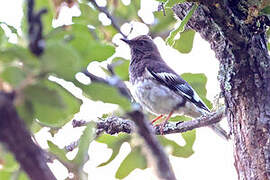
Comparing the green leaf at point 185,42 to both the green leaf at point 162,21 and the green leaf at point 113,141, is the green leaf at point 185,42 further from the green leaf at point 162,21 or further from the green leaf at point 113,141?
the green leaf at point 113,141

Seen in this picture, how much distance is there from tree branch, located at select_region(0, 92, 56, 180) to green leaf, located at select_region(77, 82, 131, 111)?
226mm

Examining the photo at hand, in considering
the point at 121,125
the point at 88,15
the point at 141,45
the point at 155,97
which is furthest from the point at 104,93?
the point at 141,45

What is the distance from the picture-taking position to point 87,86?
3.20 feet

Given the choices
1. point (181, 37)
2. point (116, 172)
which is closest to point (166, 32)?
point (181, 37)

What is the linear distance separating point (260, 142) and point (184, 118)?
167cm

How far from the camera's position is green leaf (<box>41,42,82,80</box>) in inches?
31.6

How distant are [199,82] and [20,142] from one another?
3.54 m

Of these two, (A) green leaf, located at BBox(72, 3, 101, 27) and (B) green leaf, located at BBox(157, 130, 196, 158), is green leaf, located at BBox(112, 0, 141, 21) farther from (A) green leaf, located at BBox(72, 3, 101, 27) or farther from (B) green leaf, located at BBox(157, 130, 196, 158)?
(B) green leaf, located at BBox(157, 130, 196, 158)

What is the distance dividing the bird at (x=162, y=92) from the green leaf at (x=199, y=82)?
79 centimetres

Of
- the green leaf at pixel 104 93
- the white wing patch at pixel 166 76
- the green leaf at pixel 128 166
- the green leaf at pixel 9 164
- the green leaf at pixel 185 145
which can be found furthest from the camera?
the white wing patch at pixel 166 76

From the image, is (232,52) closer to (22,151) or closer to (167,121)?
(167,121)

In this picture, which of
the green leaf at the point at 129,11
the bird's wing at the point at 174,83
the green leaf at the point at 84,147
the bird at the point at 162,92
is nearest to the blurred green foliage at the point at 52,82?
the green leaf at the point at 84,147

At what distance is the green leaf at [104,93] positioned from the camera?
0.90 meters

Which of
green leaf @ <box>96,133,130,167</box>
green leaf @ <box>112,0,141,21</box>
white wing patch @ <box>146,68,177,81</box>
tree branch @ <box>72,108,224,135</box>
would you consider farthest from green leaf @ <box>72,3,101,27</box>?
white wing patch @ <box>146,68,177,81</box>
